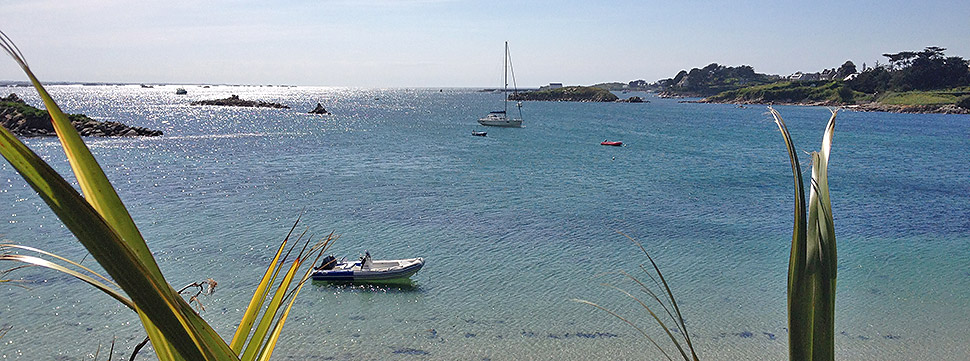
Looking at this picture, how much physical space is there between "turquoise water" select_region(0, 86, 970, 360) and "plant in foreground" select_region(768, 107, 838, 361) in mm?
1630

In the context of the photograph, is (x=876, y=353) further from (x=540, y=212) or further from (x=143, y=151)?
(x=143, y=151)

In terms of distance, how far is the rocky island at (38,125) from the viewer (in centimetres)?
5106

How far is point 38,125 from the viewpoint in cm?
5244

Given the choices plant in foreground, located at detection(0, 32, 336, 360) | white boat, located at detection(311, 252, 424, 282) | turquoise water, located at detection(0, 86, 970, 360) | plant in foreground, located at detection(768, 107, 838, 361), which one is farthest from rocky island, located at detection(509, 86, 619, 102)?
Answer: plant in foreground, located at detection(0, 32, 336, 360)

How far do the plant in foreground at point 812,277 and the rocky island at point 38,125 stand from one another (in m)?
55.1

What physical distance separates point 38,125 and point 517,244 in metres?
49.3

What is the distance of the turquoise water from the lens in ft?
48.6

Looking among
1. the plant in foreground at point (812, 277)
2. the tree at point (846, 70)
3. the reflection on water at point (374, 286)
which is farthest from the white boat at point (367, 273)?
the tree at point (846, 70)

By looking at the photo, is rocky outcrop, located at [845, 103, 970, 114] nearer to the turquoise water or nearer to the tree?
the tree

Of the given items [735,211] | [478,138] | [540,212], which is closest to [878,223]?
[735,211]

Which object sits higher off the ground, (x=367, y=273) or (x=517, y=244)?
(x=367, y=273)

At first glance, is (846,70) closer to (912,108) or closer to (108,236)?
(912,108)

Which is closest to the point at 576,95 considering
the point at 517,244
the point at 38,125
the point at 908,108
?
the point at 908,108

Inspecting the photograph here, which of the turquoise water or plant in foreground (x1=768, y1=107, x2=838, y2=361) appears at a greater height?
plant in foreground (x1=768, y1=107, x2=838, y2=361)
